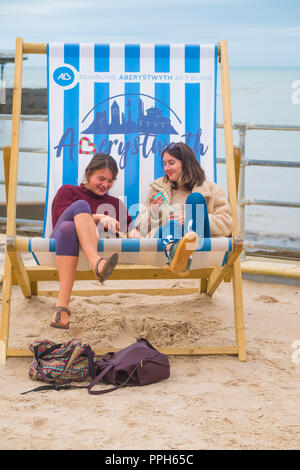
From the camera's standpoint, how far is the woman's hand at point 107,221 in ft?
10.0

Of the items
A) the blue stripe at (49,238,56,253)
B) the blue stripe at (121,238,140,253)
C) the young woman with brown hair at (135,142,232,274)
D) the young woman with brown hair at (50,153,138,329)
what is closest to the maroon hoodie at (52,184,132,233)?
the young woman with brown hair at (50,153,138,329)

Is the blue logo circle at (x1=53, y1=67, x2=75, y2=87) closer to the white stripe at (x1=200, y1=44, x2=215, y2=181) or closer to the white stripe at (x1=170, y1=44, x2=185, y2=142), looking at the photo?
the white stripe at (x1=170, y1=44, x2=185, y2=142)

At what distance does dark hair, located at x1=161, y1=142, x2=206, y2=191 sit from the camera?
10.9ft

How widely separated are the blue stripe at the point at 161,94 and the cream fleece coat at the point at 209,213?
0.16m

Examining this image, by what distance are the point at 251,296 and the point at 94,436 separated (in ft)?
7.06

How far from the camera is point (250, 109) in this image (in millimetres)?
28281

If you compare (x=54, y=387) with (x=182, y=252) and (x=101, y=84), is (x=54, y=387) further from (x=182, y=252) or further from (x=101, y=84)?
(x=101, y=84)

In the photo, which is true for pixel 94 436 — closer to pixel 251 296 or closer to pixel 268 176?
pixel 251 296

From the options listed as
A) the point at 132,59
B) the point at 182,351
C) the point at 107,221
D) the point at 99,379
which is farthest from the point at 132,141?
the point at 99,379

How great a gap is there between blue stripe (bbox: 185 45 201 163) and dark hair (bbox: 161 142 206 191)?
0.23 metres

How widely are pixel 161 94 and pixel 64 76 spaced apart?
1.81ft

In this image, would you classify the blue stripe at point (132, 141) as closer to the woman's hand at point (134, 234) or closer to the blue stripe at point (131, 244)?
the woman's hand at point (134, 234)

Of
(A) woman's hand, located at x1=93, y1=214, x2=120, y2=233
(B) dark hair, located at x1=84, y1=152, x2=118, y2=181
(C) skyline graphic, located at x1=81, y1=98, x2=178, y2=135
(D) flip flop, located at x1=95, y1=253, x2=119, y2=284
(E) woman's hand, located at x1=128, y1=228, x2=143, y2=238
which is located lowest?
(D) flip flop, located at x1=95, y1=253, x2=119, y2=284

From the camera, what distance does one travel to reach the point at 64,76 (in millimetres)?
3566
